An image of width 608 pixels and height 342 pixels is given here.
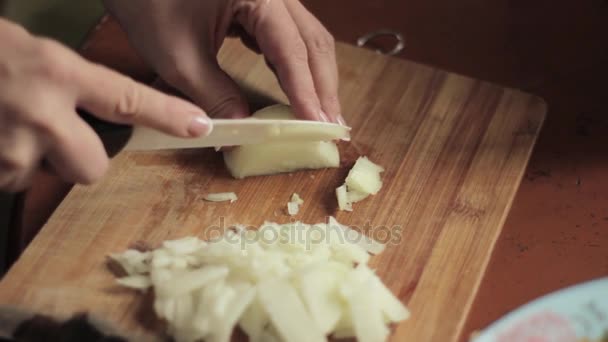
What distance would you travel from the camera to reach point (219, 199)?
1312 mm

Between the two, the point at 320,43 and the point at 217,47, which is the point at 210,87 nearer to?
the point at 217,47

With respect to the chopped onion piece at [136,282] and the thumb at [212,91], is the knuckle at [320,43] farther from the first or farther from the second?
the chopped onion piece at [136,282]

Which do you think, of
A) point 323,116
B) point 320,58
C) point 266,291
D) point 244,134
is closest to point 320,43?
point 320,58

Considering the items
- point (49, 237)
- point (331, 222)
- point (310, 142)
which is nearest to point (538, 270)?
point (331, 222)

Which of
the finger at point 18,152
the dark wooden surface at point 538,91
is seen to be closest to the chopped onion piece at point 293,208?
the dark wooden surface at point 538,91

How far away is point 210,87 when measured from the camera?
134 centimetres

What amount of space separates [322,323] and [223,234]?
29 centimetres

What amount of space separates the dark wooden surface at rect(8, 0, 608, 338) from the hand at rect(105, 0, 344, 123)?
0.82 ft

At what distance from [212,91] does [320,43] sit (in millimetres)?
256

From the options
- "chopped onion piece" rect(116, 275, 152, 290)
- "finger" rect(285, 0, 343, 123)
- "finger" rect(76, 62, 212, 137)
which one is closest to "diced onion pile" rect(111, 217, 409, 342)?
"chopped onion piece" rect(116, 275, 152, 290)

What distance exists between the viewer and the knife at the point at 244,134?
1.19 meters

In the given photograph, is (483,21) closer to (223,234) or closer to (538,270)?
(538,270)

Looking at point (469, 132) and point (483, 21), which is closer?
point (469, 132)

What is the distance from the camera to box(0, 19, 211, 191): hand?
0.95m
